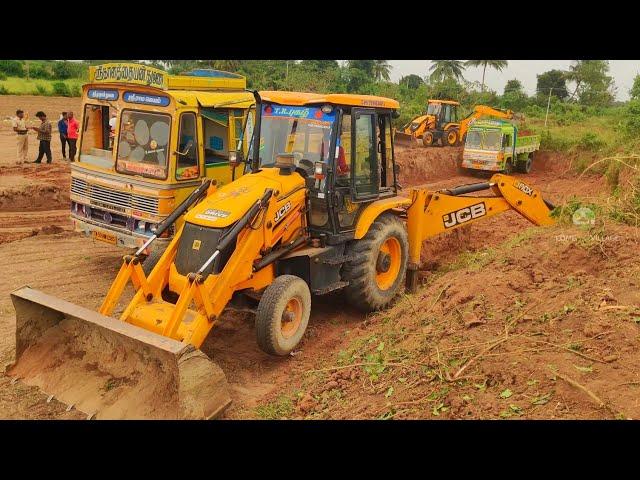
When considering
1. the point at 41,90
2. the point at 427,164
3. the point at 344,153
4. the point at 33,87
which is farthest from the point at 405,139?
the point at 33,87

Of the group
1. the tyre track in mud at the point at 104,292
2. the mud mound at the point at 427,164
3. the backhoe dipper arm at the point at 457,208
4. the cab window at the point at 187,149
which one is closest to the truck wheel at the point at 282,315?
the tyre track in mud at the point at 104,292

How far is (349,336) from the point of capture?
Result: 278 inches

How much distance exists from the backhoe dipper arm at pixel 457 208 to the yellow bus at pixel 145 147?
2.71 metres

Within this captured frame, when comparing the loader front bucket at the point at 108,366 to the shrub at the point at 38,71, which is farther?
the shrub at the point at 38,71

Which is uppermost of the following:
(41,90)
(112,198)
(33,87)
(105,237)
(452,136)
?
(33,87)

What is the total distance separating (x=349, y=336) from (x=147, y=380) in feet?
8.77

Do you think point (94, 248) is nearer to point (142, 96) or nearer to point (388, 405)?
point (142, 96)

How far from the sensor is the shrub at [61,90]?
3353cm

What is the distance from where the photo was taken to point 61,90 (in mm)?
33688

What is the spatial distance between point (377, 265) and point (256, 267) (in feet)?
6.85

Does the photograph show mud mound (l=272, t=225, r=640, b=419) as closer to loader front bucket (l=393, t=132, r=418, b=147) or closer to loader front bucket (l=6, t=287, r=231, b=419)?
loader front bucket (l=6, t=287, r=231, b=419)

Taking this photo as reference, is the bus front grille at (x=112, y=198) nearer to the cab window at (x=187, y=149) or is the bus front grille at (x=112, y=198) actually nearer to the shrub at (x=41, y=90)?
the cab window at (x=187, y=149)

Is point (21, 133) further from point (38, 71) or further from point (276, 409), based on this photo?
point (38, 71)

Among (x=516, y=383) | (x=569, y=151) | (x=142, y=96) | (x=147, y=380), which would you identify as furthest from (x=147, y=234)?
(x=569, y=151)
